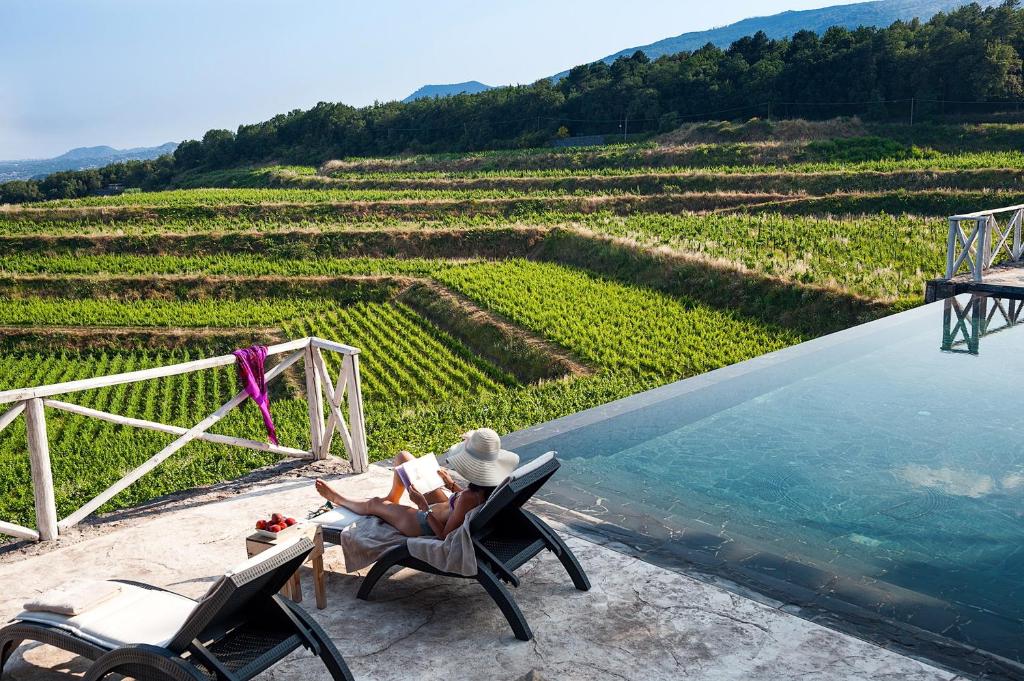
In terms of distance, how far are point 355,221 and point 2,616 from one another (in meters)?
34.2

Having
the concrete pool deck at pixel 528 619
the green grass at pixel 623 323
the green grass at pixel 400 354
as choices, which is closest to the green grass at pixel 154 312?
the green grass at pixel 400 354

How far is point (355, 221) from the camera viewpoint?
38.2 meters

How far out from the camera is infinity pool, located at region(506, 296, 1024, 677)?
4.75 metres

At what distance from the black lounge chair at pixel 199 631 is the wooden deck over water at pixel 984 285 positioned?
12.4 meters

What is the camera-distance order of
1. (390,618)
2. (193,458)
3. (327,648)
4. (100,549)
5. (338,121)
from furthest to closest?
1. (338,121)
2. (193,458)
3. (100,549)
4. (390,618)
5. (327,648)

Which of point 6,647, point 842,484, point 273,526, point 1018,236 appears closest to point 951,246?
point 1018,236

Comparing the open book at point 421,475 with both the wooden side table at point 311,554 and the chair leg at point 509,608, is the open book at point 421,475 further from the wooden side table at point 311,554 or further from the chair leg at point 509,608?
the chair leg at point 509,608

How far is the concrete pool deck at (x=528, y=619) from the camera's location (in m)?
4.13

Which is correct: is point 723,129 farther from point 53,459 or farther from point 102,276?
point 53,459

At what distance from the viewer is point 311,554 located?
481cm

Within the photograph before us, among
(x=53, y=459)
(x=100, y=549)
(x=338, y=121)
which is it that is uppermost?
(x=338, y=121)

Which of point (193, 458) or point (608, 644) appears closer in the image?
point (608, 644)

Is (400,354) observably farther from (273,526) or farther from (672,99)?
(672,99)

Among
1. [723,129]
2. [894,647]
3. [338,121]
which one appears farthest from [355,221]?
[338,121]
